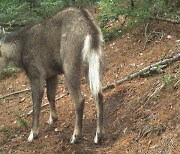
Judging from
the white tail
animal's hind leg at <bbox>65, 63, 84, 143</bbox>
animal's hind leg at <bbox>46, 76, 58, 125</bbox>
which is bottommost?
animal's hind leg at <bbox>46, 76, 58, 125</bbox>

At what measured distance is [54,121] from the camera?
7168 millimetres

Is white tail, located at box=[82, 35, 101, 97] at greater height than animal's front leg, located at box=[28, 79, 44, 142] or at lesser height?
greater

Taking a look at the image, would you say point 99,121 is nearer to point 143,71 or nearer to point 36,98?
point 36,98

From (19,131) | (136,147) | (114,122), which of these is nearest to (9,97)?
(19,131)

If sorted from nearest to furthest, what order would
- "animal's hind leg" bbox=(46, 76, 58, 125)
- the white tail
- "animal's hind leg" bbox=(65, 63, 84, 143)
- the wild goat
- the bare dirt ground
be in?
the bare dirt ground < the white tail < the wild goat < "animal's hind leg" bbox=(65, 63, 84, 143) < "animal's hind leg" bbox=(46, 76, 58, 125)

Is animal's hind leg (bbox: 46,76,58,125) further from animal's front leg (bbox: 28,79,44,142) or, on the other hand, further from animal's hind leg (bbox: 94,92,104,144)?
animal's hind leg (bbox: 94,92,104,144)

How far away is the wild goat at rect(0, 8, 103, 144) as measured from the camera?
19.1 feet

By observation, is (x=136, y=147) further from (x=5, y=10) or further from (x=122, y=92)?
(x=5, y=10)

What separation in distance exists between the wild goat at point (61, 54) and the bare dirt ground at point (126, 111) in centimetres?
28

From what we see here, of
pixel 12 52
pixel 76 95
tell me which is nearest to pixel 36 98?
pixel 12 52

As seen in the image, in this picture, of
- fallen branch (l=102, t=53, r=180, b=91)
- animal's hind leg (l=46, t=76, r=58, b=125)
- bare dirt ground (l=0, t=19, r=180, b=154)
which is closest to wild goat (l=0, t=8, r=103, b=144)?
animal's hind leg (l=46, t=76, r=58, b=125)

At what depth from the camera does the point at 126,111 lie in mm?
6246

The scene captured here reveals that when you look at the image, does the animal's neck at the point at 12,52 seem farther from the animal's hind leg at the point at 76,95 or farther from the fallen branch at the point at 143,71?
the fallen branch at the point at 143,71

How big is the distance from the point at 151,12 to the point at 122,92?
8.19ft
